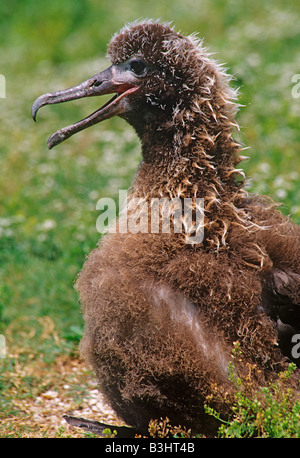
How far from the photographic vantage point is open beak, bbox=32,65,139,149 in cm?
389

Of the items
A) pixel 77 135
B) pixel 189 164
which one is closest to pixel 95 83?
pixel 189 164

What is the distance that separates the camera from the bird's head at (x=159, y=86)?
12.3ft

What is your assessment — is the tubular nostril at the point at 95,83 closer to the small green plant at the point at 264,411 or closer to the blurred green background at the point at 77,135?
the blurred green background at the point at 77,135

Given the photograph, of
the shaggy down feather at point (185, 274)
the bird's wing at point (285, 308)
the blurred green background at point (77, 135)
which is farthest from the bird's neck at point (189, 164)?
the bird's wing at point (285, 308)

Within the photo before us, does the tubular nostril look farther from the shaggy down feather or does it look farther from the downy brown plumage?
the shaggy down feather

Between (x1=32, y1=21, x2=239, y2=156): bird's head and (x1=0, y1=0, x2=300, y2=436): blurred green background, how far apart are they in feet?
1.77

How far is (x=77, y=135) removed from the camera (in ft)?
32.9

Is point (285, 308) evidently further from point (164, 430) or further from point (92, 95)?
point (92, 95)

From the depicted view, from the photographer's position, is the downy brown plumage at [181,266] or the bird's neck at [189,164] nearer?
the downy brown plumage at [181,266]

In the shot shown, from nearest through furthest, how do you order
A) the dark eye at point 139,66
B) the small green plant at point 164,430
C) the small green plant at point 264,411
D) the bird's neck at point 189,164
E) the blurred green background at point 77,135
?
1. the small green plant at point 264,411
2. the small green plant at point 164,430
3. the bird's neck at point 189,164
4. the dark eye at point 139,66
5. the blurred green background at point 77,135

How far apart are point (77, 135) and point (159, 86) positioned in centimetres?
634
